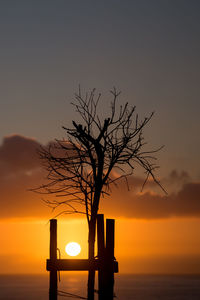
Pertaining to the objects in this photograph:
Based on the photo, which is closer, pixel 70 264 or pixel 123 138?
pixel 70 264

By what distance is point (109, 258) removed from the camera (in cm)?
1577

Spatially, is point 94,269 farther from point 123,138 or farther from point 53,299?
point 123,138

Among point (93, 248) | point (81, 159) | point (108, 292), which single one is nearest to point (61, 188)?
point (81, 159)

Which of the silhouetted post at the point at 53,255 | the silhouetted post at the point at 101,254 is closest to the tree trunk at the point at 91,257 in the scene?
the silhouetted post at the point at 101,254

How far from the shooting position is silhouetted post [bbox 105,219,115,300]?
15617 millimetres

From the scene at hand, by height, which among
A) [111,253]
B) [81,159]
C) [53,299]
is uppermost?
[81,159]

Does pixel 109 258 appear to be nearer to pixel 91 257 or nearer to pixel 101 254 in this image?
pixel 101 254

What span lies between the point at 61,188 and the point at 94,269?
2468 millimetres

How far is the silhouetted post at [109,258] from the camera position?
1562 centimetres

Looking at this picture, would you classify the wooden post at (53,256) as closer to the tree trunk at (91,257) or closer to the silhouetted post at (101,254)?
the tree trunk at (91,257)

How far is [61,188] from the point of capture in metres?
17.1

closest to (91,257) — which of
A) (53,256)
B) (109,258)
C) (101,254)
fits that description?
(101,254)

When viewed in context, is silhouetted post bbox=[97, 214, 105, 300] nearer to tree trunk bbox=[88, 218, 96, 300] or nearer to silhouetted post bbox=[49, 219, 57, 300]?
tree trunk bbox=[88, 218, 96, 300]

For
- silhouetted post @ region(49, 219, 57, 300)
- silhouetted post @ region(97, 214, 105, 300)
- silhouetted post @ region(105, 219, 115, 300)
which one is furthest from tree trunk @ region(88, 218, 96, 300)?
silhouetted post @ region(49, 219, 57, 300)
